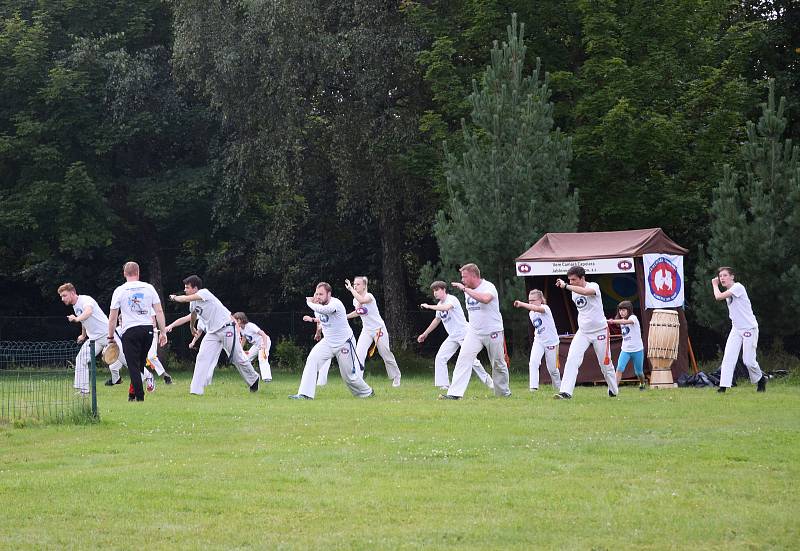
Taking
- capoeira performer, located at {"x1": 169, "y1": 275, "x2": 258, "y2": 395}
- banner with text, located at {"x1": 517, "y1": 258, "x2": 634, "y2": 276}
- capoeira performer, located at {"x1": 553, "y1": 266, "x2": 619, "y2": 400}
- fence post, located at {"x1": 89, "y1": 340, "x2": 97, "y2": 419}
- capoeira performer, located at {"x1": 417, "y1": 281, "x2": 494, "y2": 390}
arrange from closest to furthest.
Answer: fence post, located at {"x1": 89, "y1": 340, "x2": 97, "y2": 419}
capoeira performer, located at {"x1": 553, "y1": 266, "x2": 619, "y2": 400}
capoeira performer, located at {"x1": 169, "y1": 275, "x2": 258, "y2": 395}
capoeira performer, located at {"x1": 417, "y1": 281, "x2": 494, "y2": 390}
banner with text, located at {"x1": 517, "y1": 258, "x2": 634, "y2": 276}

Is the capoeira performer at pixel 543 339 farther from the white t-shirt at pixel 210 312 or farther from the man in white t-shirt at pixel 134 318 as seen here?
the man in white t-shirt at pixel 134 318

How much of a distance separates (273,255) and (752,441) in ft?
83.3

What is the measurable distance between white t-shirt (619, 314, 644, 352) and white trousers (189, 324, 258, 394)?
6.55 metres

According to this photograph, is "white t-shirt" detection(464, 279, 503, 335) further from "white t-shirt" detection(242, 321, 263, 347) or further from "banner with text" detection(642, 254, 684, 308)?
"white t-shirt" detection(242, 321, 263, 347)

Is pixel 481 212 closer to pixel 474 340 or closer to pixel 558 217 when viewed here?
pixel 558 217

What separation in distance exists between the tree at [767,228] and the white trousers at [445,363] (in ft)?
23.3

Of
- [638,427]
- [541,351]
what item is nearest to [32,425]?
[638,427]

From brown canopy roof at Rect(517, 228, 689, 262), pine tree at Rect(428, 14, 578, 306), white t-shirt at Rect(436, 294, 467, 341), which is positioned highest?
pine tree at Rect(428, 14, 578, 306)

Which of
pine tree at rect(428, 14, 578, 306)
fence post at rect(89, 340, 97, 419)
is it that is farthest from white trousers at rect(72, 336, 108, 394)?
pine tree at rect(428, 14, 578, 306)

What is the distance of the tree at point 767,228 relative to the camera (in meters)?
26.4

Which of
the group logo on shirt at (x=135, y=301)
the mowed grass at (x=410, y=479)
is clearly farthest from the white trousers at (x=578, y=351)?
the group logo on shirt at (x=135, y=301)

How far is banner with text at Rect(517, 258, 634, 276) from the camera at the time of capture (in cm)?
2503

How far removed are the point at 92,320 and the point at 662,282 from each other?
11.1 meters

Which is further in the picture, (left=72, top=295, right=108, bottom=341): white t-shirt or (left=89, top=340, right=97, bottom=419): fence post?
Answer: (left=72, top=295, right=108, bottom=341): white t-shirt
